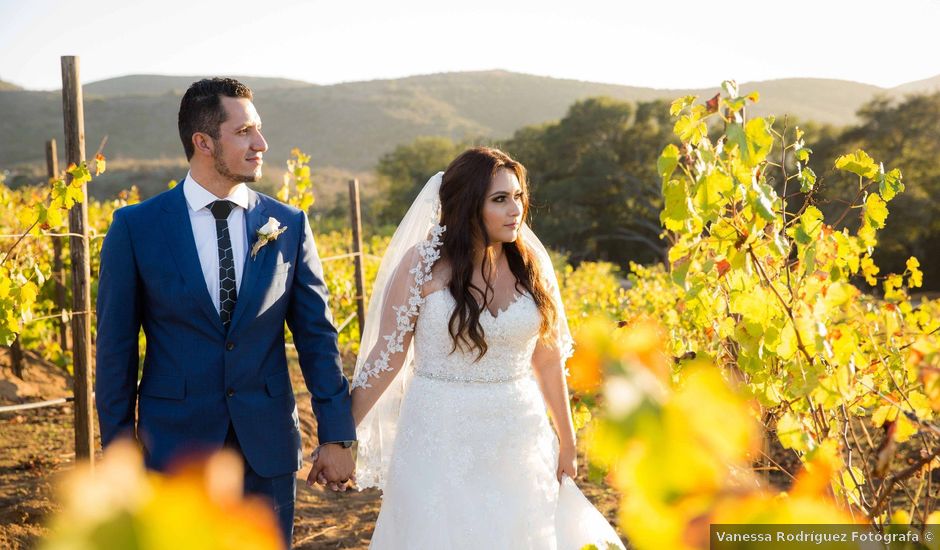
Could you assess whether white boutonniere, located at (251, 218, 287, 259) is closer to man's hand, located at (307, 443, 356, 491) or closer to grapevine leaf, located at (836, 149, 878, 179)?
man's hand, located at (307, 443, 356, 491)

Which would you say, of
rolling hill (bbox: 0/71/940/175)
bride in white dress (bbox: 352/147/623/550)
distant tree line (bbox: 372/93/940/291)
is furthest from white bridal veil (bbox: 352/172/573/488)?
rolling hill (bbox: 0/71/940/175)

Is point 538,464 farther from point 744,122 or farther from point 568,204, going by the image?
point 568,204

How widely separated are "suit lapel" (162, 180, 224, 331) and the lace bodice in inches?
30.2

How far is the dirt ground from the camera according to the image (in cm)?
422

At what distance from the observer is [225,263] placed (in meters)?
2.50

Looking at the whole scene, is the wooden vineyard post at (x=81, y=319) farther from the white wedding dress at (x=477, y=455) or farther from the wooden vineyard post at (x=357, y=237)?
the wooden vineyard post at (x=357, y=237)

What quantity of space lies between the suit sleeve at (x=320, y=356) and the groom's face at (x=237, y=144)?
35 cm

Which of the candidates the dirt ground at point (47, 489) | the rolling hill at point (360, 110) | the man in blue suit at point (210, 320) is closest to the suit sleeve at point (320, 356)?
the man in blue suit at point (210, 320)

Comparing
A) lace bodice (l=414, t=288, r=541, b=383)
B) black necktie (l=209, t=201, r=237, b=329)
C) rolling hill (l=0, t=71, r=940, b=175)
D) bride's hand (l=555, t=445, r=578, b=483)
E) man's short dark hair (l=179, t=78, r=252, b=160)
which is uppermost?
rolling hill (l=0, t=71, r=940, b=175)

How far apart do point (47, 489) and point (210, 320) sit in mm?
2933

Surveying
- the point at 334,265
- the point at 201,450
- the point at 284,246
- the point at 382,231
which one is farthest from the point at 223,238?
the point at 382,231

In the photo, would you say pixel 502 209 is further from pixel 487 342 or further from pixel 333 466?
pixel 333 466

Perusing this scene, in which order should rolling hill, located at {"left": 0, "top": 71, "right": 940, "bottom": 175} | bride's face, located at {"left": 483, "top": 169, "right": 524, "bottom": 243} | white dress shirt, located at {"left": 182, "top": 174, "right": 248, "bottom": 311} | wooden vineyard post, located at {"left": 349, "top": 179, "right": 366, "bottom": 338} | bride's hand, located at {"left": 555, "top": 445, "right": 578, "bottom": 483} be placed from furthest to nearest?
rolling hill, located at {"left": 0, "top": 71, "right": 940, "bottom": 175} → wooden vineyard post, located at {"left": 349, "top": 179, "right": 366, "bottom": 338} → bride's hand, located at {"left": 555, "top": 445, "right": 578, "bottom": 483} → bride's face, located at {"left": 483, "top": 169, "right": 524, "bottom": 243} → white dress shirt, located at {"left": 182, "top": 174, "right": 248, "bottom": 311}

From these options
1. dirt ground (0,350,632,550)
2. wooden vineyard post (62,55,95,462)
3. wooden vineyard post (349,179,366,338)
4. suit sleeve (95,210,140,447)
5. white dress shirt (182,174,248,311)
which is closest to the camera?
suit sleeve (95,210,140,447)
